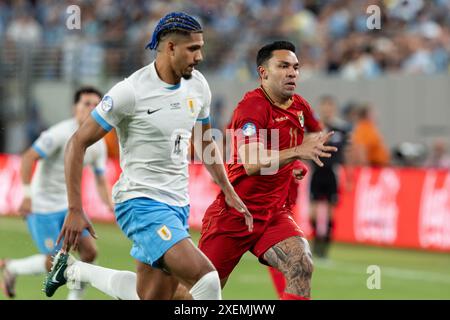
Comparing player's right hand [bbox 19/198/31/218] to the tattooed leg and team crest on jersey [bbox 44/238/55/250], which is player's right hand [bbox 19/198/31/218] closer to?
team crest on jersey [bbox 44/238/55/250]

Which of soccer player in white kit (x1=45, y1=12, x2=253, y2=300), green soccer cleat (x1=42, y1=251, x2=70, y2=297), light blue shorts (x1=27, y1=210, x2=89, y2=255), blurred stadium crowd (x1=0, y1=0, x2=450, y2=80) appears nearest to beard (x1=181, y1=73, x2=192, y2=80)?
soccer player in white kit (x1=45, y1=12, x2=253, y2=300)

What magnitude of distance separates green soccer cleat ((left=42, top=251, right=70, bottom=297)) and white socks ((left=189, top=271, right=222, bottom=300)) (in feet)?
4.33

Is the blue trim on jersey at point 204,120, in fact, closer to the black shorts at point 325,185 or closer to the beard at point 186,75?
the beard at point 186,75

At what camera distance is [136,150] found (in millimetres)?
8297

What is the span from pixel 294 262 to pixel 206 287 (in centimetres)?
92

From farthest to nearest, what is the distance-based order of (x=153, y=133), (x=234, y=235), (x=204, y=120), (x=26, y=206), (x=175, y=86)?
(x=26, y=206)
(x=234, y=235)
(x=204, y=120)
(x=175, y=86)
(x=153, y=133)

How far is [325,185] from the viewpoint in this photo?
1727 centimetres

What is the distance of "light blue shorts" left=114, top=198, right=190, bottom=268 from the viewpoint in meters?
8.08

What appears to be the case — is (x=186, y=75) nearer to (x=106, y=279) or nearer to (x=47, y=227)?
(x=106, y=279)

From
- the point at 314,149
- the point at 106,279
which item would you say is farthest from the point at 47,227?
the point at 314,149

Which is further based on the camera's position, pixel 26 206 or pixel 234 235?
pixel 26 206

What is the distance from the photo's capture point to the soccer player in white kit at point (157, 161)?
799cm
